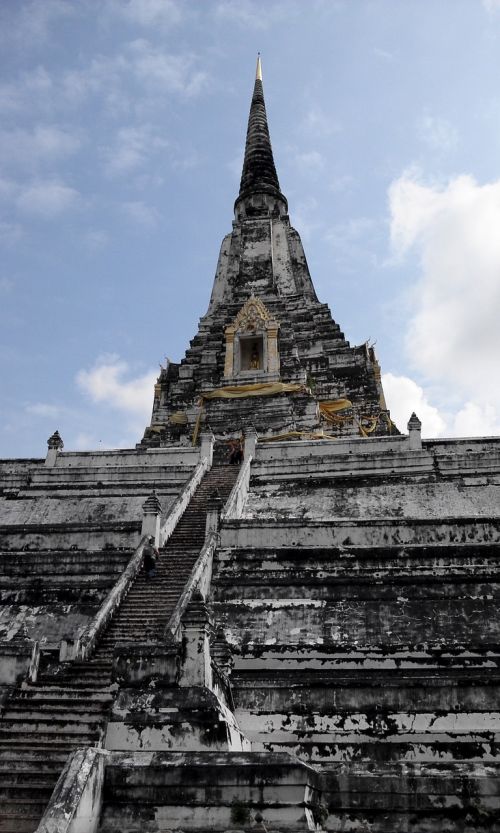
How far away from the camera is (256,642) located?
10867mm

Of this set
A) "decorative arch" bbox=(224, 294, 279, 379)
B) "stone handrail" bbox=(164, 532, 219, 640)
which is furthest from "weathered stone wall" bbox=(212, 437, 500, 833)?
"decorative arch" bbox=(224, 294, 279, 379)

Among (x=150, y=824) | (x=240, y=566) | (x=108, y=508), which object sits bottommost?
(x=150, y=824)

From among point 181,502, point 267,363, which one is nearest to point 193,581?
point 181,502

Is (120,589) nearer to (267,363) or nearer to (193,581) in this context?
(193,581)

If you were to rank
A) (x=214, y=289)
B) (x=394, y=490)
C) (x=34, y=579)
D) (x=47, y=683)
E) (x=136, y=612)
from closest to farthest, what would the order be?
1. (x=47, y=683)
2. (x=136, y=612)
3. (x=34, y=579)
4. (x=394, y=490)
5. (x=214, y=289)

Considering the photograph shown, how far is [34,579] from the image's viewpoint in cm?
1366

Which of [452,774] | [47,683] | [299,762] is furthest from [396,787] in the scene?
[47,683]

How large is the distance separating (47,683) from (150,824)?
159 inches

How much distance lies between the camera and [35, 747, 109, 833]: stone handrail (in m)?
5.97

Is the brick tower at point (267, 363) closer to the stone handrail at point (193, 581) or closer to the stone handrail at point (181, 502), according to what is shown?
the stone handrail at point (181, 502)

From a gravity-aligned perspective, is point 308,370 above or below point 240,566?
above

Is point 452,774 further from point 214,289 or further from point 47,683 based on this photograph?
point 214,289

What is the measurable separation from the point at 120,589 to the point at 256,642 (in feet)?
9.99

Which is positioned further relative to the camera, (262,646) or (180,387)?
(180,387)
